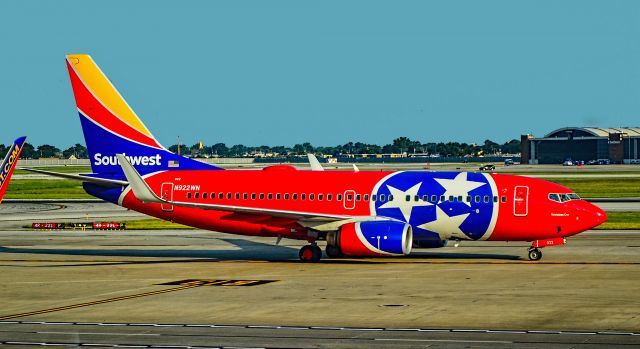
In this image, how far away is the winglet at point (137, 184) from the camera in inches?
1861

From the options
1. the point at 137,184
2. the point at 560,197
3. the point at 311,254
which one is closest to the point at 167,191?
the point at 137,184

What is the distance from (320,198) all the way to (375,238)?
467 cm

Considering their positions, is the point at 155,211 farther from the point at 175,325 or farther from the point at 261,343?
the point at 261,343

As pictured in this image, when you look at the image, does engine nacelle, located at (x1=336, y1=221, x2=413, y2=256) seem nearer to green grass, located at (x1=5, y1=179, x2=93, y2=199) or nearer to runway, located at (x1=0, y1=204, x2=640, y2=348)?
runway, located at (x1=0, y1=204, x2=640, y2=348)

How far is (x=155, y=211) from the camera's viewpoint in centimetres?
5212

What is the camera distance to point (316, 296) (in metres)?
37.0

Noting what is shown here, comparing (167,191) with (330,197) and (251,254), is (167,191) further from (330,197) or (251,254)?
(330,197)

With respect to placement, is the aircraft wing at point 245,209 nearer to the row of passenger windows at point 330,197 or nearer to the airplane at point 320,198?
the airplane at point 320,198

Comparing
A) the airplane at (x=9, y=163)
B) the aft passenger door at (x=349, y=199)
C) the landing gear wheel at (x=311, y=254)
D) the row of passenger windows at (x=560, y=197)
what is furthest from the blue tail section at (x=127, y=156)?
the row of passenger windows at (x=560, y=197)

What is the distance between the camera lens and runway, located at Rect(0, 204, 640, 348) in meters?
28.7

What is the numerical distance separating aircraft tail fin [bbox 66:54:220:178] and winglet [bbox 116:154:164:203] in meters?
5.73

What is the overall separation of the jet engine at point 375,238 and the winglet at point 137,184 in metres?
8.65

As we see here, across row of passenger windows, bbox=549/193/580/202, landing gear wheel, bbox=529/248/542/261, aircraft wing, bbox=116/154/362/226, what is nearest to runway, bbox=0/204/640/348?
landing gear wheel, bbox=529/248/542/261

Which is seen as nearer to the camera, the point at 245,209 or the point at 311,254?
the point at 245,209
